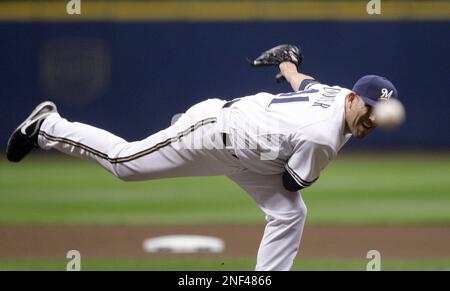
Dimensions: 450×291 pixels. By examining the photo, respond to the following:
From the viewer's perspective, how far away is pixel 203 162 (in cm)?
394

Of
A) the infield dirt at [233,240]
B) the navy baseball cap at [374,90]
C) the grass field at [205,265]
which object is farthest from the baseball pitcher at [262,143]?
the infield dirt at [233,240]

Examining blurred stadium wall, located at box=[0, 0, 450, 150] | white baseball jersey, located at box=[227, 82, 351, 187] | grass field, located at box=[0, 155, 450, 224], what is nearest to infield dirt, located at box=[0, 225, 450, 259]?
grass field, located at box=[0, 155, 450, 224]

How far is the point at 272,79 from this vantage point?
977cm

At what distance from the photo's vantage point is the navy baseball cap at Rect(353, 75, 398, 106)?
142 inches

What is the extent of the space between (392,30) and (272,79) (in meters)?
1.68

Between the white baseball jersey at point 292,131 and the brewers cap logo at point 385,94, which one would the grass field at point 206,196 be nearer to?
the white baseball jersey at point 292,131

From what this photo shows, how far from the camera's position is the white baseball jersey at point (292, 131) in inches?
143

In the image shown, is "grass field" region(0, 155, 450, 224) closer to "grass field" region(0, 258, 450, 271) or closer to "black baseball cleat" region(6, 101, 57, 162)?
"grass field" region(0, 258, 450, 271)

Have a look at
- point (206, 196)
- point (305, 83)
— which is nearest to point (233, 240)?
point (305, 83)

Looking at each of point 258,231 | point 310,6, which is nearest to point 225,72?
point 310,6

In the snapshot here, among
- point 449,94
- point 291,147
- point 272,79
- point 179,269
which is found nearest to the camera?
point 291,147

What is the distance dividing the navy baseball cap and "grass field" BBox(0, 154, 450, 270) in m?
1.89

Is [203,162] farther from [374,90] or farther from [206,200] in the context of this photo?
[206,200]

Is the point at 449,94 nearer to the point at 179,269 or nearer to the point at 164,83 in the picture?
the point at 164,83
